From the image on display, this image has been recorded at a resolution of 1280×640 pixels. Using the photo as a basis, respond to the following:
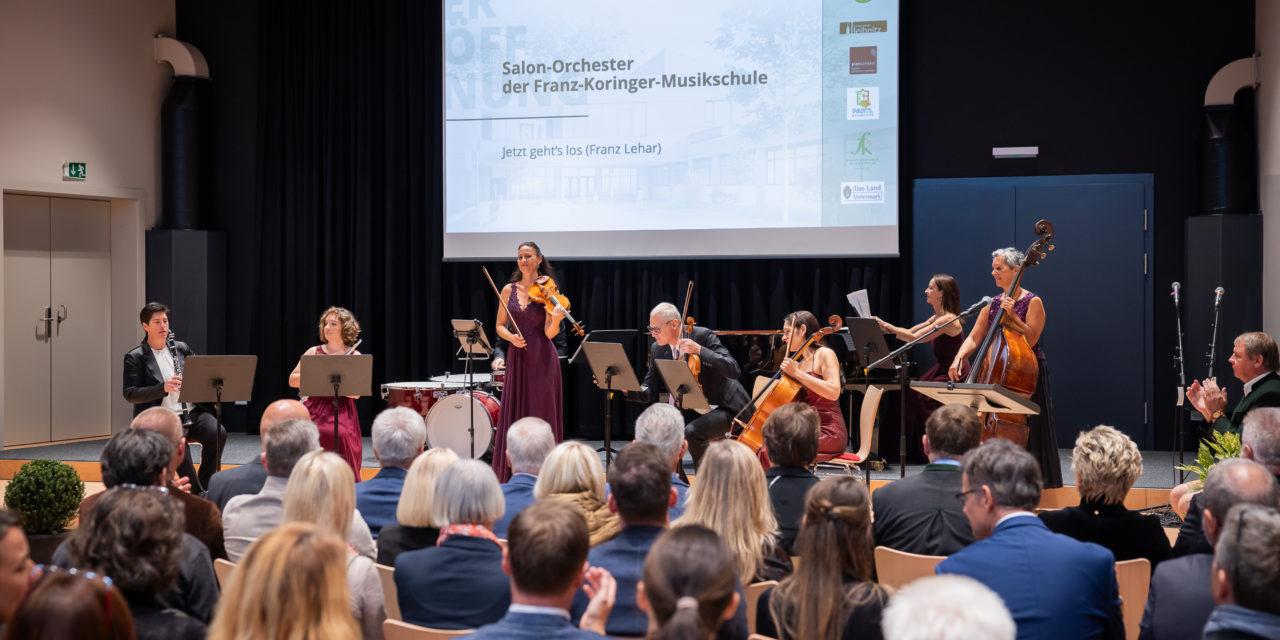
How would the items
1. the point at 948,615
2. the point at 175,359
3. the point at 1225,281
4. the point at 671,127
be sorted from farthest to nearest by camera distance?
the point at 671,127 → the point at 1225,281 → the point at 175,359 → the point at 948,615

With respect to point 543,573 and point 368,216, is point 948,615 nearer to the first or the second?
point 543,573

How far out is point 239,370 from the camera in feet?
19.1

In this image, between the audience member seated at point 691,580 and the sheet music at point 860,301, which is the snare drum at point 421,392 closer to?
the sheet music at point 860,301

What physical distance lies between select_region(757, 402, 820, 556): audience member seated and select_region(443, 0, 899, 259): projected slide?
189 inches

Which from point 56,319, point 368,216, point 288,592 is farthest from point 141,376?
point 288,592

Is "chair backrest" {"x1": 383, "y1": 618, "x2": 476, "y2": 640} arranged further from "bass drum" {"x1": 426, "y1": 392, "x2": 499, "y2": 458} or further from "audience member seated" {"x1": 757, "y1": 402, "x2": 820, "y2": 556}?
"bass drum" {"x1": 426, "y1": 392, "x2": 499, "y2": 458}

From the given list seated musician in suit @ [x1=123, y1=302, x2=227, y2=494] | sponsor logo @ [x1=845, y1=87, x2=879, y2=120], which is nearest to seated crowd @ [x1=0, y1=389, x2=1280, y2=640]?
seated musician in suit @ [x1=123, y1=302, x2=227, y2=494]

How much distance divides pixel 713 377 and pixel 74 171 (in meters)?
5.71

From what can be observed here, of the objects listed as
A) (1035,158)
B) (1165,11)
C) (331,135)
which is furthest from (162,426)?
(1165,11)

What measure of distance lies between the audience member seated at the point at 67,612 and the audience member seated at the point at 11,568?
0.26 metres

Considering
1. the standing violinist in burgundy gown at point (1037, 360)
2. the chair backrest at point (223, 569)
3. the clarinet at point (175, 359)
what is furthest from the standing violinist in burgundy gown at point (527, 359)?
the chair backrest at point (223, 569)

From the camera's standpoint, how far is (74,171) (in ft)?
28.8

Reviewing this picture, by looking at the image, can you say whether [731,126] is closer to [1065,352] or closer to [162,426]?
Result: [1065,352]

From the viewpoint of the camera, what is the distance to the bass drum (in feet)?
24.8
